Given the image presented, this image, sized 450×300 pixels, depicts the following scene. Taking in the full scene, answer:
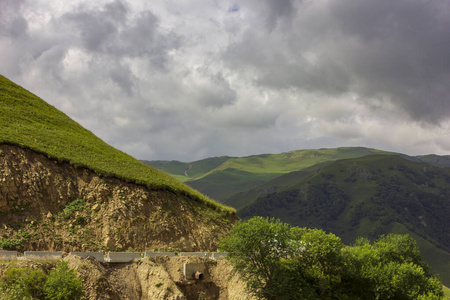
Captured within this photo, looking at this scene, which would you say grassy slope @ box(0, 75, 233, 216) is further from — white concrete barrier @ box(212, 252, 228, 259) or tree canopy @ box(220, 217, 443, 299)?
tree canopy @ box(220, 217, 443, 299)

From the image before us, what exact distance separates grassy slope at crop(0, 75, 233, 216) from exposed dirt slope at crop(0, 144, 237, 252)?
5.01 ft

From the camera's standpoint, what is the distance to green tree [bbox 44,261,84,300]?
27422 mm

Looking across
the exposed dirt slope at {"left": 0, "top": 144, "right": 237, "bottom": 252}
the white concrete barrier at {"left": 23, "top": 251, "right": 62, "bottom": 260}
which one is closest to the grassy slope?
the exposed dirt slope at {"left": 0, "top": 144, "right": 237, "bottom": 252}

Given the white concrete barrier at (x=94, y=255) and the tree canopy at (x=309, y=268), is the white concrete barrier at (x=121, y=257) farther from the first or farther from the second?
the tree canopy at (x=309, y=268)

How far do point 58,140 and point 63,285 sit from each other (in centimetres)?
3275

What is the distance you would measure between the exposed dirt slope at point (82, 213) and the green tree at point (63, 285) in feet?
35.1

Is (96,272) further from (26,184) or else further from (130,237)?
(26,184)

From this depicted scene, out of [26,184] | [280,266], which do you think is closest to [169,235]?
[280,266]

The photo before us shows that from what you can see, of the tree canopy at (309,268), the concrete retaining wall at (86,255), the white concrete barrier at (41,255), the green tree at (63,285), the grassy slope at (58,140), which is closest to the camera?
the green tree at (63,285)

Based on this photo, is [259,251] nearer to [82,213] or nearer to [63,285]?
[82,213]

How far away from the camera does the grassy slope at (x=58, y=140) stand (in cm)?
4909

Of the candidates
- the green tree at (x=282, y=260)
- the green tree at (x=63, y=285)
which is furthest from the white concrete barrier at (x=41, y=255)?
the green tree at (x=282, y=260)

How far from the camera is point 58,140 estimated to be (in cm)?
5519

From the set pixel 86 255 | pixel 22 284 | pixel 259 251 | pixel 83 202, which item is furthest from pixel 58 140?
pixel 259 251
